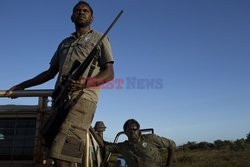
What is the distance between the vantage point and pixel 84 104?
1.99 meters

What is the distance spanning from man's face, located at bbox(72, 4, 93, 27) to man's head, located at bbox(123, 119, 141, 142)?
259 centimetres

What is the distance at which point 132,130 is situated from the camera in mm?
4707

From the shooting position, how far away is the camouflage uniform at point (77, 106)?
1.90m

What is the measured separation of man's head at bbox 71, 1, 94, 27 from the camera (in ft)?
7.55

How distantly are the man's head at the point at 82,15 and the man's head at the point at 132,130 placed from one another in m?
2.58

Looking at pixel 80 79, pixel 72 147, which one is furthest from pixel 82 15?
pixel 72 147

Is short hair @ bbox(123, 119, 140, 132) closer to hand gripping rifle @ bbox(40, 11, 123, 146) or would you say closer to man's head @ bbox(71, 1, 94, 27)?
man's head @ bbox(71, 1, 94, 27)

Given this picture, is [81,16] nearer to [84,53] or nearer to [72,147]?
[84,53]

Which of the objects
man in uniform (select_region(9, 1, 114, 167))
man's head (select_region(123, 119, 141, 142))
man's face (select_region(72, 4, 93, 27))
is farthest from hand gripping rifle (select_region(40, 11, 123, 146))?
man's head (select_region(123, 119, 141, 142))

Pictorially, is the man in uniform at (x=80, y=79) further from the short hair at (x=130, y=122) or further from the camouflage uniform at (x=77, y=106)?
the short hair at (x=130, y=122)

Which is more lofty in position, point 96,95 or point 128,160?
point 96,95

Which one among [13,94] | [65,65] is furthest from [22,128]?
[65,65]

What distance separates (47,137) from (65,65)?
1.57ft

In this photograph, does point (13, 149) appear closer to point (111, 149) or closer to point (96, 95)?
point (111, 149)
